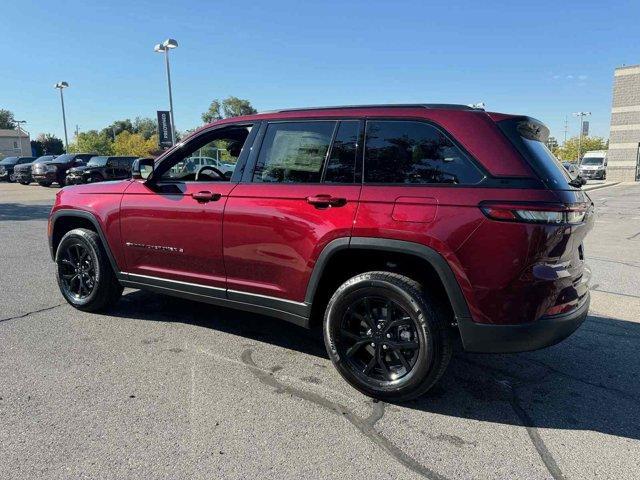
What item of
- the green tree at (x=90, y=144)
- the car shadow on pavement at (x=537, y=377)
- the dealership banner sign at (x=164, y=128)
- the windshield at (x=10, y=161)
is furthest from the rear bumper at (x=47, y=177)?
the green tree at (x=90, y=144)

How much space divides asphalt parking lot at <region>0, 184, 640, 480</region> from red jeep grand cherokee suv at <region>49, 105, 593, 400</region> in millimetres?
380

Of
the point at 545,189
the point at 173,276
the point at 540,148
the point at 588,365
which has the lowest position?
the point at 588,365

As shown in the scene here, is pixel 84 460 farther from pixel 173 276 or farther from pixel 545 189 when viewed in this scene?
pixel 545 189

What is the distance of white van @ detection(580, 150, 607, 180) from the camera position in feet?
144

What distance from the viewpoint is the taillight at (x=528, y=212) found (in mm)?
2785

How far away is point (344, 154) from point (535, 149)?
122 centimetres

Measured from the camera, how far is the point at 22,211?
14266mm

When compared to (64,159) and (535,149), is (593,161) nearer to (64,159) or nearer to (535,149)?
(64,159)

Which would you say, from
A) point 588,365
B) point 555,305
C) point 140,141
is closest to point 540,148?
point 555,305

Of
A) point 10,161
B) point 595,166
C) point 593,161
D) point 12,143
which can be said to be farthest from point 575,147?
point 12,143

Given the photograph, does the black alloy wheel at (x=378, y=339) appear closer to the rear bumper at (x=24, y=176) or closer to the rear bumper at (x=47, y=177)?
A: the rear bumper at (x=47, y=177)

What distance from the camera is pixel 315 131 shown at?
3.60 metres

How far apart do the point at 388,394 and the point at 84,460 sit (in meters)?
1.76

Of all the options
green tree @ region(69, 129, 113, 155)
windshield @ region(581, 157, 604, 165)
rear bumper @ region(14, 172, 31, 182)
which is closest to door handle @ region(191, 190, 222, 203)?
rear bumper @ region(14, 172, 31, 182)
